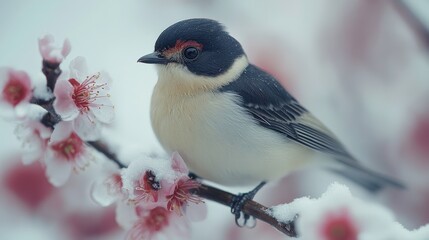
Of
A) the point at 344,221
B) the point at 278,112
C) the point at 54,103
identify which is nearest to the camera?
the point at 344,221

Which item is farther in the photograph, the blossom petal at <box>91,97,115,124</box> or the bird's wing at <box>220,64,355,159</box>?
the bird's wing at <box>220,64,355,159</box>

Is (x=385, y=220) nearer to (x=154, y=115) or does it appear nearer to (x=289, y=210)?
(x=289, y=210)

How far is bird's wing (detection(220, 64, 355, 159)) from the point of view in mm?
2582

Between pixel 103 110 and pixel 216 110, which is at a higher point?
pixel 103 110

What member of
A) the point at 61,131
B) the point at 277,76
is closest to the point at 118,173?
the point at 61,131

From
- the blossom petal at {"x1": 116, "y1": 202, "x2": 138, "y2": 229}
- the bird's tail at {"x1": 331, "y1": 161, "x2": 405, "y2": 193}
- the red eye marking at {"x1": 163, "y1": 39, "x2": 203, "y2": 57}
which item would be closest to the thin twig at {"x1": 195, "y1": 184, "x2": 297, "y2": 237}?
the blossom petal at {"x1": 116, "y1": 202, "x2": 138, "y2": 229}

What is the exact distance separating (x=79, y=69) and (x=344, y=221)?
0.83 metres

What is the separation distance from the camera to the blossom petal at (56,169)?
193 centimetres

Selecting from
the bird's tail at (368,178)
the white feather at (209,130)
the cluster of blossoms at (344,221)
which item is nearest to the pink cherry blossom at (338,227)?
the cluster of blossoms at (344,221)

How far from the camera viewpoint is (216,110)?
2.38 meters

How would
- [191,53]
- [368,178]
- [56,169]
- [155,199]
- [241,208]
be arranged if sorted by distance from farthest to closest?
[368,178]
[191,53]
[241,208]
[56,169]
[155,199]

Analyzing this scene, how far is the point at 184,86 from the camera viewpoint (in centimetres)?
238

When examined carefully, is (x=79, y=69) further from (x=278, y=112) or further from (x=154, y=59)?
(x=278, y=112)

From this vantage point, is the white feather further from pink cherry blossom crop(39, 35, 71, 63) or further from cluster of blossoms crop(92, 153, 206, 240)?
pink cherry blossom crop(39, 35, 71, 63)
